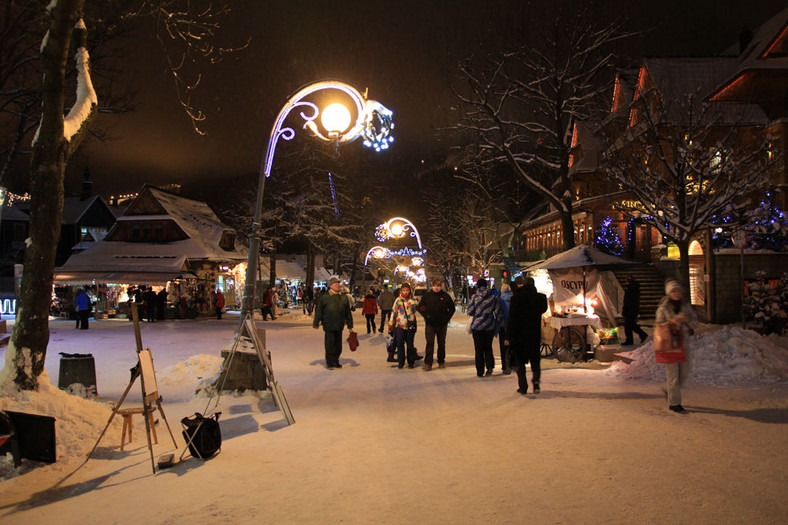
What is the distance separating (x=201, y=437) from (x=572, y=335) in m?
9.37

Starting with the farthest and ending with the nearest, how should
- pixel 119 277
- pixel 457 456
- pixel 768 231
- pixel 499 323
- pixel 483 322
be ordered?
pixel 119 277 < pixel 768 231 < pixel 499 323 < pixel 483 322 < pixel 457 456

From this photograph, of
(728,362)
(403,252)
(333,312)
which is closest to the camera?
(728,362)

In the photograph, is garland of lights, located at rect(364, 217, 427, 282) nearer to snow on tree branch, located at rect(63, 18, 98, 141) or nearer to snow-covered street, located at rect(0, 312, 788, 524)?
snow-covered street, located at rect(0, 312, 788, 524)

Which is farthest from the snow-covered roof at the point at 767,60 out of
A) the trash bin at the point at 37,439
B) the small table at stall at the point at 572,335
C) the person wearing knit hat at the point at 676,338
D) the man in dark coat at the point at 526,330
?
the trash bin at the point at 37,439

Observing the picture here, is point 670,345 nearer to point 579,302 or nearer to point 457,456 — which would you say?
point 457,456

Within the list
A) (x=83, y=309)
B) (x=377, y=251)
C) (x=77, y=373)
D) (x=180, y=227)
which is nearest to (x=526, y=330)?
(x=77, y=373)

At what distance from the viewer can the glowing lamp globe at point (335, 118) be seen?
1036cm

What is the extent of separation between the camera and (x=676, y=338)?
7.20 m

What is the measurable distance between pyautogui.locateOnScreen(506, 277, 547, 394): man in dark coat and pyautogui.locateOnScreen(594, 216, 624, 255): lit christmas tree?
23.6 meters

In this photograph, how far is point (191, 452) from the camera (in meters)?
5.63

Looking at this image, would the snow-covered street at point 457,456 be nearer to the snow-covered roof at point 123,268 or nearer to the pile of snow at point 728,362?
the pile of snow at point 728,362

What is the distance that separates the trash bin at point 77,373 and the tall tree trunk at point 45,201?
2433 mm

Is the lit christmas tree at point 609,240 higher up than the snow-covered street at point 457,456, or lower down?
higher up

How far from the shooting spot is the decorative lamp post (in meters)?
9.57
